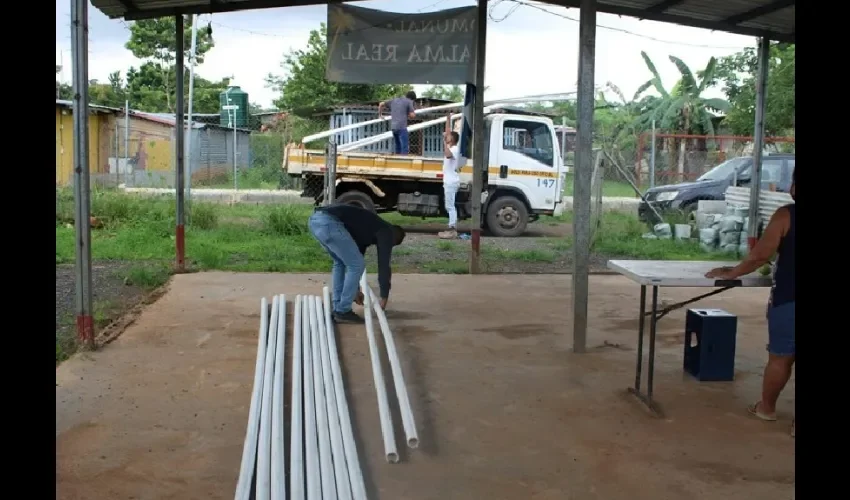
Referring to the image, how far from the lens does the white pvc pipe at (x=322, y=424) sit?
3682 millimetres

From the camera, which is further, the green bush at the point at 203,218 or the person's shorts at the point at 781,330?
the green bush at the point at 203,218

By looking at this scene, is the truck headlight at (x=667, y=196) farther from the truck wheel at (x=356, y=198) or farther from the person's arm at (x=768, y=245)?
the person's arm at (x=768, y=245)

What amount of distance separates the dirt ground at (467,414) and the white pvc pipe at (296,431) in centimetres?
31

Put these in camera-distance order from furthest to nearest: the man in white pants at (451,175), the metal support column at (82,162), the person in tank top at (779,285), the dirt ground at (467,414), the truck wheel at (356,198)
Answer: the truck wheel at (356,198), the man in white pants at (451,175), the metal support column at (82,162), the person in tank top at (779,285), the dirt ground at (467,414)

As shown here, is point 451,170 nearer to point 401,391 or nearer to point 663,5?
point 663,5

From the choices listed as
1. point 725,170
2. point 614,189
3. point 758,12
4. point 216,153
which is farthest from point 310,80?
point 758,12

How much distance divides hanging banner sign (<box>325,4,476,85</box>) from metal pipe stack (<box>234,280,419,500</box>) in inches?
166

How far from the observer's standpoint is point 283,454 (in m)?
4.07

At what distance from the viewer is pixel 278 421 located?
4.48 m

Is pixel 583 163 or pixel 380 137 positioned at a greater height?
pixel 380 137

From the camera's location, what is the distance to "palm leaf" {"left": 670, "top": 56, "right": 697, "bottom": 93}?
74.8 ft

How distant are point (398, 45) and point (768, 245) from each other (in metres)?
6.25

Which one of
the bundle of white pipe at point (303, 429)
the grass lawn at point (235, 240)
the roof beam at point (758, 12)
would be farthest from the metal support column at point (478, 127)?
the bundle of white pipe at point (303, 429)
